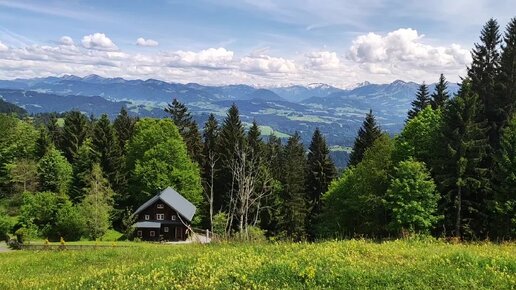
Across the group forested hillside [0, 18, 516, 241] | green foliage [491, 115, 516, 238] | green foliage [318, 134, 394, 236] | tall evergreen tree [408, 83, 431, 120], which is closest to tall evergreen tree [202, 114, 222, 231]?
forested hillside [0, 18, 516, 241]

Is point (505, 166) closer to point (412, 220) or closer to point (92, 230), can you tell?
point (412, 220)

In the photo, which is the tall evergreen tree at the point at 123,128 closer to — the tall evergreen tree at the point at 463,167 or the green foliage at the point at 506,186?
the tall evergreen tree at the point at 463,167

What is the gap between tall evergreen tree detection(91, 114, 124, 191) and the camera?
190 ft

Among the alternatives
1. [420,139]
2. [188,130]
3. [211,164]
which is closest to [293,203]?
[211,164]

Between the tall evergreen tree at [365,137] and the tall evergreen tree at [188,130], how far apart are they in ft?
71.0

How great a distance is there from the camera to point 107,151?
5834 cm

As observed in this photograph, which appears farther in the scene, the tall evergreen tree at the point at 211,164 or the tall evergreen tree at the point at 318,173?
the tall evergreen tree at the point at 318,173

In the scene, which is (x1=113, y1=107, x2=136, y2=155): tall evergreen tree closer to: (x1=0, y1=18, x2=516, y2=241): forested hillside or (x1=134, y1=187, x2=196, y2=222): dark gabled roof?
(x1=0, y1=18, x2=516, y2=241): forested hillside

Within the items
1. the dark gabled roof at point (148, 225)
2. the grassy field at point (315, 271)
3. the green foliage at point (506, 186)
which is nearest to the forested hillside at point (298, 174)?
the green foliage at point (506, 186)

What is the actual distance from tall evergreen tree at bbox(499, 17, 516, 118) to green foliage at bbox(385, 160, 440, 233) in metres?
9.98

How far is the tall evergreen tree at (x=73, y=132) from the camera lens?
219ft

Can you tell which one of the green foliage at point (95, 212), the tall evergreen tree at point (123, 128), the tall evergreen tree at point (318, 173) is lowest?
the green foliage at point (95, 212)

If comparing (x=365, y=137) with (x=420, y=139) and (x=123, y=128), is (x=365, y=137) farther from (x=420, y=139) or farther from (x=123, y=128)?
(x=123, y=128)

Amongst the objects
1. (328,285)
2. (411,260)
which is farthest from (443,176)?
(328,285)
